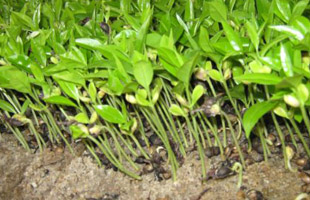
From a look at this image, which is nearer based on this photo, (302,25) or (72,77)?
(302,25)

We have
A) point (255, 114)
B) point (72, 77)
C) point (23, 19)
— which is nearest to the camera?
point (255, 114)

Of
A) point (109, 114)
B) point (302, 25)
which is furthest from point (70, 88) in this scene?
point (302, 25)

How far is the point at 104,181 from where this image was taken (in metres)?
1.23

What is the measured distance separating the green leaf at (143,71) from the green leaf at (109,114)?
15 cm

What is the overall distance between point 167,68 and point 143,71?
8cm

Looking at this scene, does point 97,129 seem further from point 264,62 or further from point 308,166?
point 308,166

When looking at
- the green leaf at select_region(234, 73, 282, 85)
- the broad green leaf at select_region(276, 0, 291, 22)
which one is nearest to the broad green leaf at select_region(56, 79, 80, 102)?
the green leaf at select_region(234, 73, 282, 85)

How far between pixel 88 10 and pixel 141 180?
672 millimetres

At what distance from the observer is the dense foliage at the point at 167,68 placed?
0.86 m

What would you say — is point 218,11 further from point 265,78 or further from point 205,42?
point 265,78

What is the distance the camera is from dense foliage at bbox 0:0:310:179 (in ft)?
2.81

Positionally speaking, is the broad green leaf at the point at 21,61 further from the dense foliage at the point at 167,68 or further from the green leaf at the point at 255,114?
the green leaf at the point at 255,114

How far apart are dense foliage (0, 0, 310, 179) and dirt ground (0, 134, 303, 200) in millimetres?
45

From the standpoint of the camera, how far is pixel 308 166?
3.46 feet
